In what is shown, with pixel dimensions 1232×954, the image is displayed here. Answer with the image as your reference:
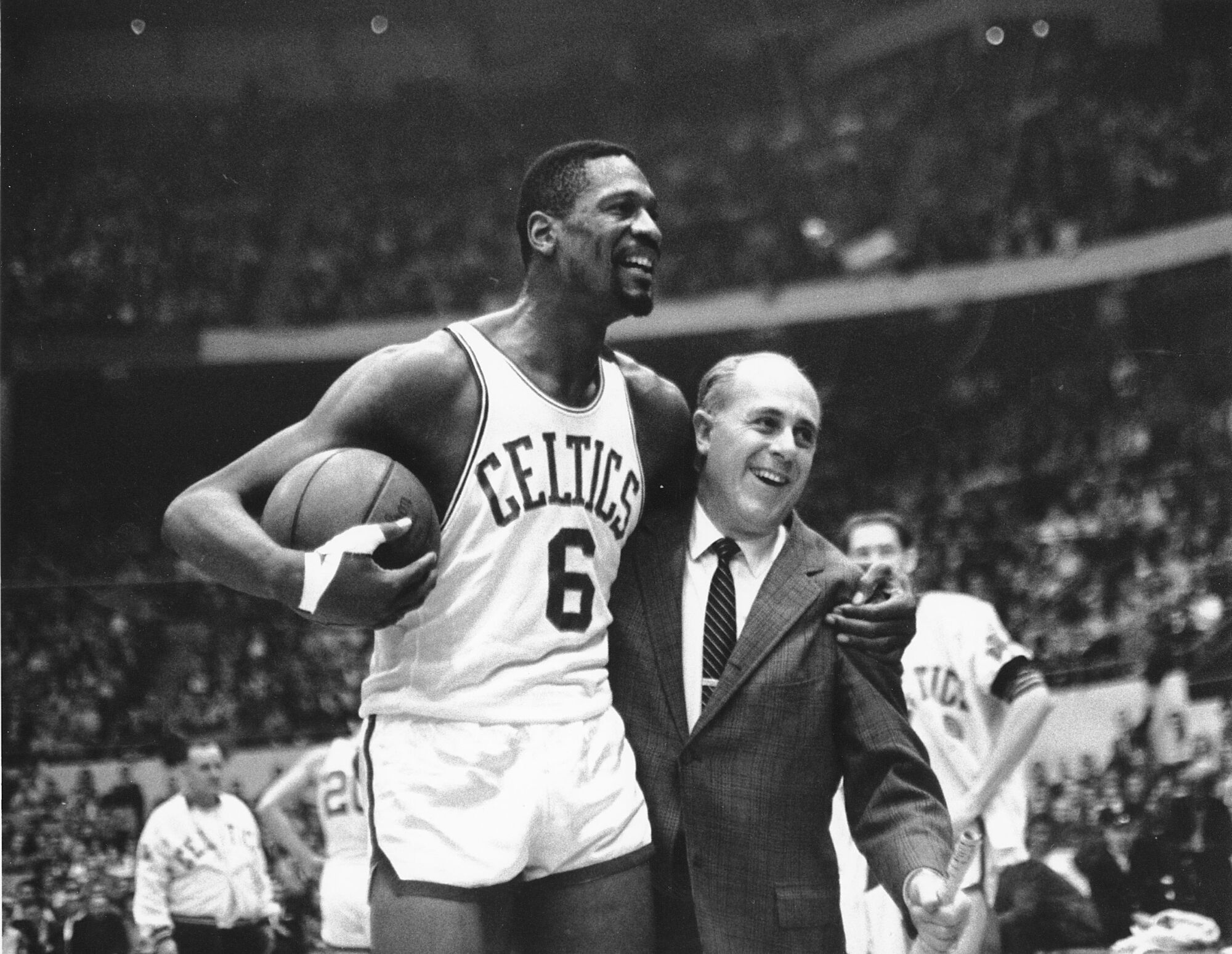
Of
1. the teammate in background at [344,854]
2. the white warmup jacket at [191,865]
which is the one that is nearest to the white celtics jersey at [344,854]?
the teammate in background at [344,854]

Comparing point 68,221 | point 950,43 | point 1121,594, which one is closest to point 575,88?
point 950,43

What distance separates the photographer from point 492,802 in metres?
2.24

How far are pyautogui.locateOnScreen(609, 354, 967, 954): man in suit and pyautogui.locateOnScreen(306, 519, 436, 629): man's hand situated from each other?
0.59m

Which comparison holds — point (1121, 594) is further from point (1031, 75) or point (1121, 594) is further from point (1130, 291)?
point (1031, 75)

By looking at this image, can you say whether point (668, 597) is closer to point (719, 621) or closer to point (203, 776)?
point (719, 621)

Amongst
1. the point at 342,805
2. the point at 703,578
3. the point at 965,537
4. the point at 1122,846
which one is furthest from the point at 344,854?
the point at 965,537

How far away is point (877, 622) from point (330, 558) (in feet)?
3.24

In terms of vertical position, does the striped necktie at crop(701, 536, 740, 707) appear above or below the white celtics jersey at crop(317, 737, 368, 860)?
above

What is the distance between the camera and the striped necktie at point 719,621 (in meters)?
2.56

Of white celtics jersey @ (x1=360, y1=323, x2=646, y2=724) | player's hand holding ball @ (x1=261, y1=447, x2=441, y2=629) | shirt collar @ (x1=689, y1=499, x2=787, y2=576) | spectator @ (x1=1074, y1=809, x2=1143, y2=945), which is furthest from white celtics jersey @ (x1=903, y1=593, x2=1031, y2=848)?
player's hand holding ball @ (x1=261, y1=447, x2=441, y2=629)

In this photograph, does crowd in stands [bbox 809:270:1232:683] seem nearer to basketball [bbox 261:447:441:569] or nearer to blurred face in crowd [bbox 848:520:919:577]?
blurred face in crowd [bbox 848:520:919:577]

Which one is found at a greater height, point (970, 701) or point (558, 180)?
point (558, 180)

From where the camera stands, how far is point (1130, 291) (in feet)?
40.0

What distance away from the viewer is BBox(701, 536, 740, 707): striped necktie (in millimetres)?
2564
